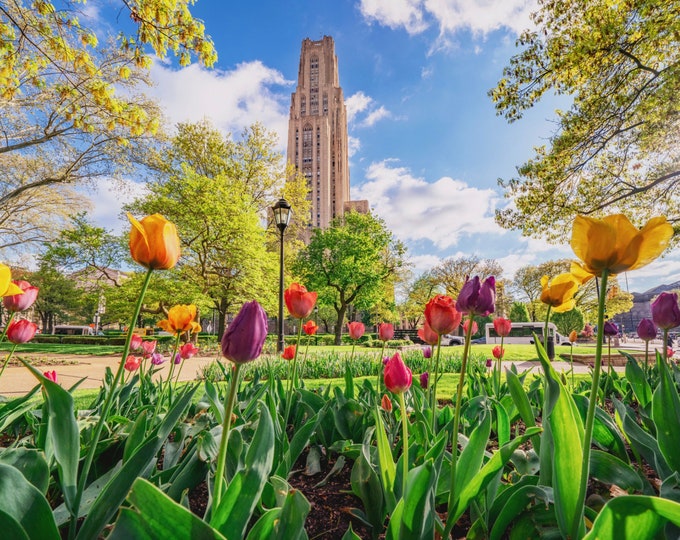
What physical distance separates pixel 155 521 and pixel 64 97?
676cm

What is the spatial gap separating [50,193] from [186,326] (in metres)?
17.1

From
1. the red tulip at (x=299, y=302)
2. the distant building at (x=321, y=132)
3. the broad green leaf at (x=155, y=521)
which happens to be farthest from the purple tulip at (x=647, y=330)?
the distant building at (x=321, y=132)

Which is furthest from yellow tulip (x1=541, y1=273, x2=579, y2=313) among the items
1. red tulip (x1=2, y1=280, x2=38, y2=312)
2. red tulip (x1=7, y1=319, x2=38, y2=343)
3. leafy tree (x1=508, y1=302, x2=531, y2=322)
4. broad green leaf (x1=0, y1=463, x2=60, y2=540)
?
leafy tree (x1=508, y1=302, x2=531, y2=322)

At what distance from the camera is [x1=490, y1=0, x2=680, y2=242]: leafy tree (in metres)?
6.24

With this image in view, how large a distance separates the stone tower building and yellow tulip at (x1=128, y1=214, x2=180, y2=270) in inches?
3032

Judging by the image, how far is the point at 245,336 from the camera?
2.64 ft

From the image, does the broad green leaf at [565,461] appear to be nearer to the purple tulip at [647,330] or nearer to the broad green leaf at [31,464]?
the broad green leaf at [31,464]

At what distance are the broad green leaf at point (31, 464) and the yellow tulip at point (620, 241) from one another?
152cm

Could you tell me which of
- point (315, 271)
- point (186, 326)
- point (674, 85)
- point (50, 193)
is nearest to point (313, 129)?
point (315, 271)

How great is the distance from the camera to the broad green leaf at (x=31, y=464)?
39.4 inches

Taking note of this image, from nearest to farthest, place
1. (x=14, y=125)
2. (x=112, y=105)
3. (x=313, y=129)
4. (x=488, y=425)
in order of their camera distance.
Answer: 1. (x=488, y=425)
2. (x=112, y=105)
3. (x=14, y=125)
4. (x=313, y=129)

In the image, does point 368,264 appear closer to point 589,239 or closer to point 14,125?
point 14,125

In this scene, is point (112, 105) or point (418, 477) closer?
point (418, 477)

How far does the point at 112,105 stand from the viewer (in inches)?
199
